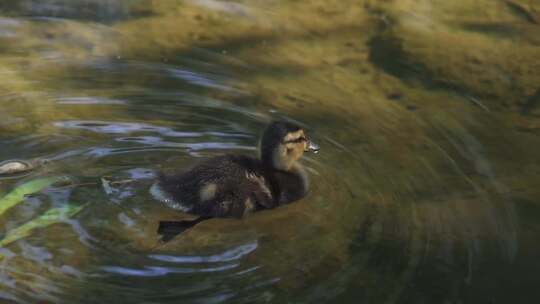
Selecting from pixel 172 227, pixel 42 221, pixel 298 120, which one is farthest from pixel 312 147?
pixel 42 221

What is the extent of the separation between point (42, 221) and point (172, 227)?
47 cm

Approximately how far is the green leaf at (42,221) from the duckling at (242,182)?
339 millimetres

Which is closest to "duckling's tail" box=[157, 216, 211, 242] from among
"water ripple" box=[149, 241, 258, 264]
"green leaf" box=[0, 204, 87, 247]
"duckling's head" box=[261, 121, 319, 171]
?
"water ripple" box=[149, 241, 258, 264]

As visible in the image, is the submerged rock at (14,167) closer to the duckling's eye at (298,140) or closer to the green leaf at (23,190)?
the green leaf at (23,190)

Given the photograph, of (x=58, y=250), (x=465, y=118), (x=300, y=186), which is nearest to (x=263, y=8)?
(x=465, y=118)

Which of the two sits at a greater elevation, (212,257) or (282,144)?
(282,144)

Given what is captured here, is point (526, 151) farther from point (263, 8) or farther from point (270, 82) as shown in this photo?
point (263, 8)

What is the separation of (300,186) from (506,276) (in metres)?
0.95

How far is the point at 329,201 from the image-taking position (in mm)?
3932

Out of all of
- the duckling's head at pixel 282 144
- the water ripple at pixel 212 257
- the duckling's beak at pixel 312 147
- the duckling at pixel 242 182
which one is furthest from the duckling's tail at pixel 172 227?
the duckling's beak at pixel 312 147

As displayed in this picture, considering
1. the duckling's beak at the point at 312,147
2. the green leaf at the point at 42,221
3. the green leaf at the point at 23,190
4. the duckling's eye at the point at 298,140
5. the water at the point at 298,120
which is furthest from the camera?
the duckling's beak at the point at 312,147

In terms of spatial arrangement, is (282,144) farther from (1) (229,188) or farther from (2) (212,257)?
(2) (212,257)

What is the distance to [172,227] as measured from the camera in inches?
145

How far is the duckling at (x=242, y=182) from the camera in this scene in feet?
12.5
